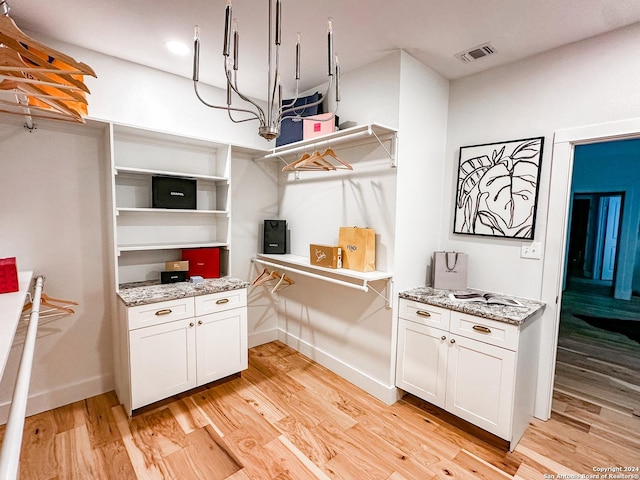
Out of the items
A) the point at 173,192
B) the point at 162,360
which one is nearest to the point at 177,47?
the point at 173,192

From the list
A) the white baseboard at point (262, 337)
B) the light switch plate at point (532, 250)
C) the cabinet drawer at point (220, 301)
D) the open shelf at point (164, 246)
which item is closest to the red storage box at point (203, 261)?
the open shelf at point (164, 246)

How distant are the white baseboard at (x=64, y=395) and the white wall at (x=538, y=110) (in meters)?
3.06

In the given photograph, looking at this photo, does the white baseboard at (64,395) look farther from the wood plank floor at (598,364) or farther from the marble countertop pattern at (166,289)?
the wood plank floor at (598,364)

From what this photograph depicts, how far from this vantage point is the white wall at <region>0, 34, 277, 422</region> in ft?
7.13

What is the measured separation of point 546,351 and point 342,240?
1.67 meters

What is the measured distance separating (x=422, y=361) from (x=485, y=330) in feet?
1.77

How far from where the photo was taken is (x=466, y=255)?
2.50 m

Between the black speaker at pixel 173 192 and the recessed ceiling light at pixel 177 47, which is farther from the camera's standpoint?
the black speaker at pixel 173 192

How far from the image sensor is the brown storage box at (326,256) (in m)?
2.51

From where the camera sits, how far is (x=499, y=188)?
244 cm

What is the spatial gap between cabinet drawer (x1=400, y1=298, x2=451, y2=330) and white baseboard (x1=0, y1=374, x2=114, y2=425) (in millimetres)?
2431

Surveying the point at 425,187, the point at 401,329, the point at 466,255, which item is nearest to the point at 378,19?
the point at 425,187

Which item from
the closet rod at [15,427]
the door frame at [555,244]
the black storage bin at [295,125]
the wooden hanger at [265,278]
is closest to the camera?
the closet rod at [15,427]

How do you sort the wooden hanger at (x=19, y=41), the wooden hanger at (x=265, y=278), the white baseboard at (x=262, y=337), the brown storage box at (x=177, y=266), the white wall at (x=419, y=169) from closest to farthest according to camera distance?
1. the wooden hanger at (x=19, y=41)
2. the white wall at (x=419, y=169)
3. the brown storage box at (x=177, y=266)
4. the wooden hanger at (x=265, y=278)
5. the white baseboard at (x=262, y=337)
